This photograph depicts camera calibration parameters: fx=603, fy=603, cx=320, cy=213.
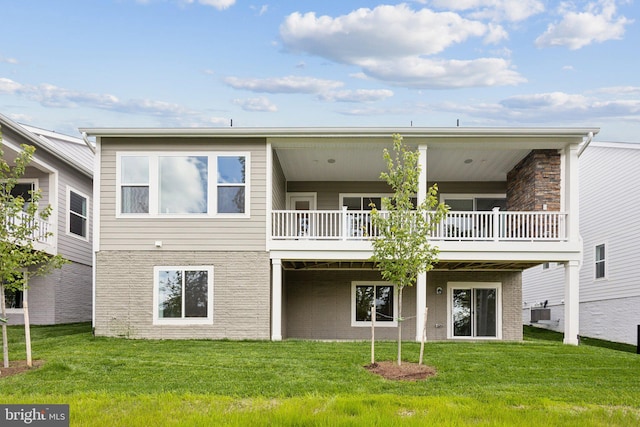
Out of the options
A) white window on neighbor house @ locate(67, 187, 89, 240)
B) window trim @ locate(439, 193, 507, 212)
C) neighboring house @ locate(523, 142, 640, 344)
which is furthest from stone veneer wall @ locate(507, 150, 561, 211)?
white window on neighbor house @ locate(67, 187, 89, 240)

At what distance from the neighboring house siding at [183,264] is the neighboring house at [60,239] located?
12.9ft

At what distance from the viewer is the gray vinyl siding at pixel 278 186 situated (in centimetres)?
1580

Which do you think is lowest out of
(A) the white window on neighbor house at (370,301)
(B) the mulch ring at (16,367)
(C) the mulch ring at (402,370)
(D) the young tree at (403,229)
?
(B) the mulch ring at (16,367)

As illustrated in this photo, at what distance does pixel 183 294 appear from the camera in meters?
14.4

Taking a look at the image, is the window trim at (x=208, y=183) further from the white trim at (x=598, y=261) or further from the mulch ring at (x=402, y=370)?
the white trim at (x=598, y=261)

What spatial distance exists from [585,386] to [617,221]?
1295 cm

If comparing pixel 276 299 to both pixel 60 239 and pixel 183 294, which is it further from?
pixel 60 239

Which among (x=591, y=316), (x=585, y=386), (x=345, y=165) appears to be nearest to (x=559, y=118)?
(x=591, y=316)

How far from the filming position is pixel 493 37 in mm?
18344

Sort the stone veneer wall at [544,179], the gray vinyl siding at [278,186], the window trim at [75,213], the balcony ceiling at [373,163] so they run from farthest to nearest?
1. the window trim at [75,213]
2. the gray vinyl siding at [278,186]
3. the balcony ceiling at [373,163]
4. the stone veneer wall at [544,179]

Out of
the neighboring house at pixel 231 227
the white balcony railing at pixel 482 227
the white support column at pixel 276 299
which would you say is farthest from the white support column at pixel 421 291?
the white support column at pixel 276 299

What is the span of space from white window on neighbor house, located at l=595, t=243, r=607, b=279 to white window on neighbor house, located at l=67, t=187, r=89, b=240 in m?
17.8

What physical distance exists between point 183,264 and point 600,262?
14.8 meters

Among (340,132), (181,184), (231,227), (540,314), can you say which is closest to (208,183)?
(181,184)
